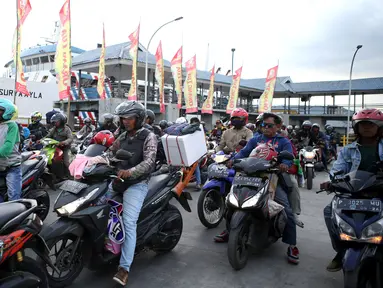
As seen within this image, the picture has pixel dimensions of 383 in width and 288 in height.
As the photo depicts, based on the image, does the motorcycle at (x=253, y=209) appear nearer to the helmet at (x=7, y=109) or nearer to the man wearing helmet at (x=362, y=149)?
the man wearing helmet at (x=362, y=149)

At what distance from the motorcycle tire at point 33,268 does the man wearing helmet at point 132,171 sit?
85 cm

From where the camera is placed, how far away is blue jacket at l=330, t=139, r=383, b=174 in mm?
3391

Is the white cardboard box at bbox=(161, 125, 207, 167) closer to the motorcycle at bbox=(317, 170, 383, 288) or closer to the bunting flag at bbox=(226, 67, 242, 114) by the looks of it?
the motorcycle at bbox=(317, 170, 383, 288)

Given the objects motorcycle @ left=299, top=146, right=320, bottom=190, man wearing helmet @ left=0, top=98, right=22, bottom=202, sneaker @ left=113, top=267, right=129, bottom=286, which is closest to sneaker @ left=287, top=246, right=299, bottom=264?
sneaker @ left=113, top=267, right=129, bottom=286

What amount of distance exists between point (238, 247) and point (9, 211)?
96.7 inches

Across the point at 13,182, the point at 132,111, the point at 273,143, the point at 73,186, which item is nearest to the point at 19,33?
the point at 13,182

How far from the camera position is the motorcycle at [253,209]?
3670 mm

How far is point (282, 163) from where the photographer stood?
4.01m

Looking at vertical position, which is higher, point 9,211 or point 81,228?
point 9,211

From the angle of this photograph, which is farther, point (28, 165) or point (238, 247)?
point (28, 165)

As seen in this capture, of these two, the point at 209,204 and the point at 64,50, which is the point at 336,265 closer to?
the point at 209,204

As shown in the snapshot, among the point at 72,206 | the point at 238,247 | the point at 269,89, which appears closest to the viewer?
the point at 72,206

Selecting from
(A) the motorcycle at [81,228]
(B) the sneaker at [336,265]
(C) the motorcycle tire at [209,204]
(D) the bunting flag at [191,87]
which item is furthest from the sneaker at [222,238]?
(D) the bunting flag at [191,87]

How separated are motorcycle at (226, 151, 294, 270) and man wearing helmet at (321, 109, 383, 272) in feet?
2.06
